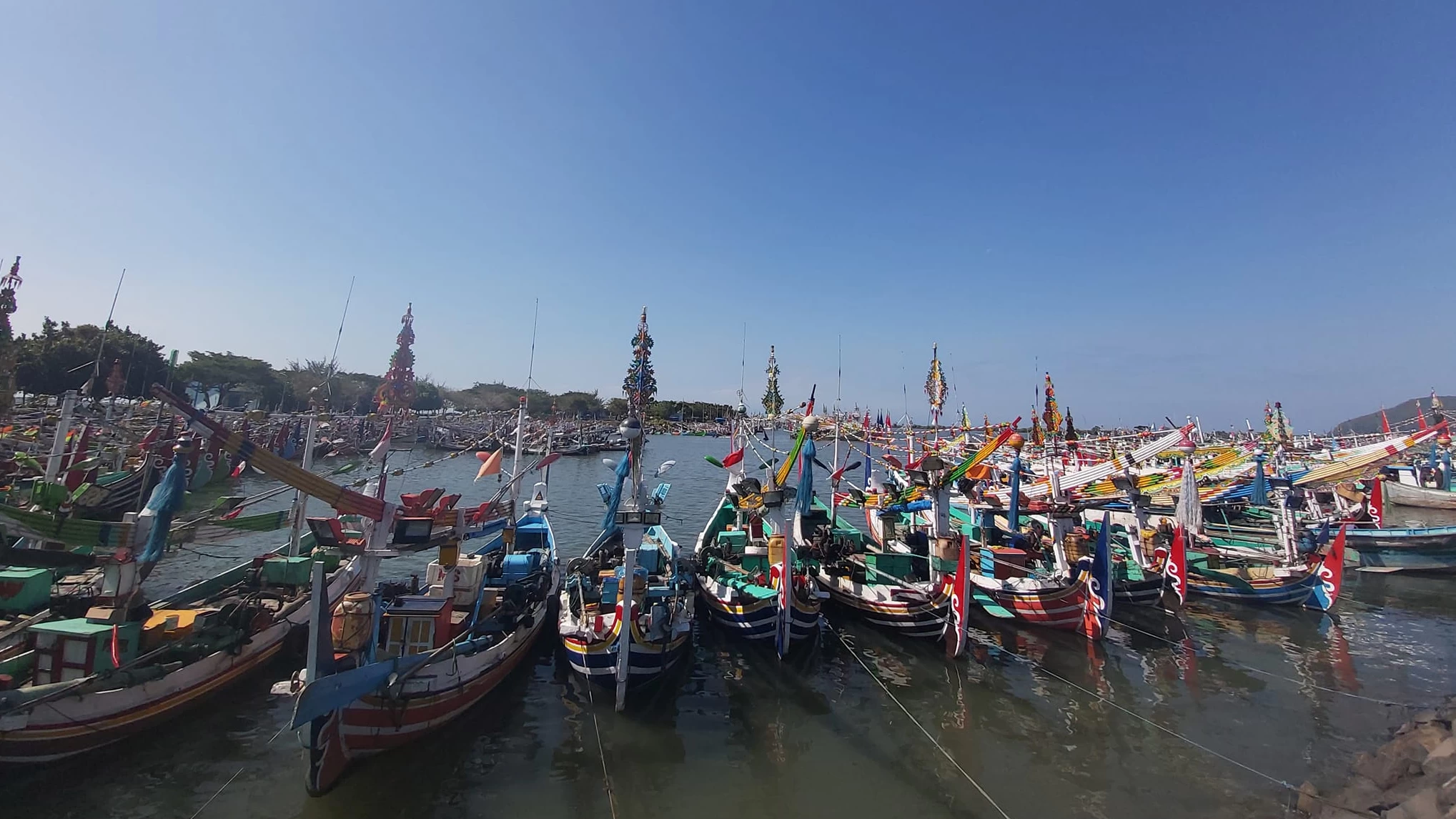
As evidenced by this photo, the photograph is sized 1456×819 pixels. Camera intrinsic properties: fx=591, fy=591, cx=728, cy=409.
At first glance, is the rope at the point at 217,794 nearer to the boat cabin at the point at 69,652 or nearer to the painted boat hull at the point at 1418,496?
the boat cabin at the point at 69,652

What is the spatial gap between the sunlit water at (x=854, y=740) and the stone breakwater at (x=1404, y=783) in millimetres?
833

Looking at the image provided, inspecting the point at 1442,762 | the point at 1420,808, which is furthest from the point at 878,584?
the point at 1420,808

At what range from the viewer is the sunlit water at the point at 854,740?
425 inches

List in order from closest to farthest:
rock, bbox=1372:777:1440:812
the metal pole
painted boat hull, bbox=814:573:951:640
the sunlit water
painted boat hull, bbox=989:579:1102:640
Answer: rock, bbox=1372:777:1440:812 → the sunlit water → painted boat hull, bbox=814:573:951:640 → painted boat hull, bbox=989:579:1102:640 → the metal pole

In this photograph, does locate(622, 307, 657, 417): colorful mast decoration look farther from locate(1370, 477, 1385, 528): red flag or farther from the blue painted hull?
locate(1370, 477, 1385, 528): red flag

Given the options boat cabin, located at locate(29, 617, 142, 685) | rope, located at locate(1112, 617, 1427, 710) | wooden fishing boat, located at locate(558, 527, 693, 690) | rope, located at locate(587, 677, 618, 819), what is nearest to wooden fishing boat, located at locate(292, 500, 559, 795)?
wooden fishing boat, located at locate(558, 527, 693, 690)

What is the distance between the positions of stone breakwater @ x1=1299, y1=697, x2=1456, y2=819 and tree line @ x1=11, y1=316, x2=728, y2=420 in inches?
815

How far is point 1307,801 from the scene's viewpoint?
10703 millimetres

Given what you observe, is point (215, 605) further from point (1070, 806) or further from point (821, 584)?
point (1070, 806)

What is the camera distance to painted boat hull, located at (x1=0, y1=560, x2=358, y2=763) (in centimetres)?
1006

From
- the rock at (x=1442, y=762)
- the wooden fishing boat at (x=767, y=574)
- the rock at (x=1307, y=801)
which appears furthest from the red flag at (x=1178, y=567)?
the wooden fishing boat at (x=767, y=574)

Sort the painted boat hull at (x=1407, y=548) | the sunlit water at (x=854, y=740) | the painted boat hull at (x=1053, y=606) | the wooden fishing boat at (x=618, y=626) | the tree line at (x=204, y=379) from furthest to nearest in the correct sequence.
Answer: the tree line at (x=204, y=379) < the painted boat hull at (x=1407, y=548) < the painted boat hull at (x=1053, y=606) < the wooden fishing boat at (x=618, y=626) < the sunlit water at (x=854, y=740)

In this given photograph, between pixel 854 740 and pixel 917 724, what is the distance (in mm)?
1763

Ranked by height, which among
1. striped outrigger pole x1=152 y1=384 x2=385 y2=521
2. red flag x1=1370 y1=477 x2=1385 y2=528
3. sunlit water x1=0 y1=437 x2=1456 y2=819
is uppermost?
striped outrigger pole x1=152 y1=384 x2=385 y2=521
